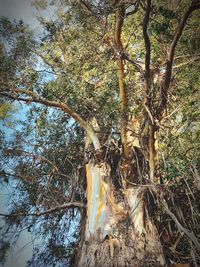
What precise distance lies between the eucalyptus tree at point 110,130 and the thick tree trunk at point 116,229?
0.05 feet

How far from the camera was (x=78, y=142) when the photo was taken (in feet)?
21.7

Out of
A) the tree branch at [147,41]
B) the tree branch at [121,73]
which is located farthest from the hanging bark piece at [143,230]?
the tree branch at [147,41]

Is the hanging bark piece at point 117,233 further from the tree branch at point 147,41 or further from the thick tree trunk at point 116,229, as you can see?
the tree branch at point 147,41

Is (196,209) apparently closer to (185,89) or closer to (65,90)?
(185,89)

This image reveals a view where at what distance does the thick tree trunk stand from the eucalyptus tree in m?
0.02

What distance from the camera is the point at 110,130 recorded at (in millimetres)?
5613

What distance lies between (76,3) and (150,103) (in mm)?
2939

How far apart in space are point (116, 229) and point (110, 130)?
1.94 m

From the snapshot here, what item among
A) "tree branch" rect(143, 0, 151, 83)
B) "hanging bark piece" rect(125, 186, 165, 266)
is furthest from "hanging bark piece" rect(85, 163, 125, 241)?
"tree branch" rect(143, 0, 151, 83)

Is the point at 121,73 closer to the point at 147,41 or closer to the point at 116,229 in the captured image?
the point at 147,41

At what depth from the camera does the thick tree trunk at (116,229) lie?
424 cm

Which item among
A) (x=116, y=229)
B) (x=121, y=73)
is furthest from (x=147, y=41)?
(x=116, y=229)

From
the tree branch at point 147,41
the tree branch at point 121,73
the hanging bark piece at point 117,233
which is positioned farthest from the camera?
the tree branch at point 121,73

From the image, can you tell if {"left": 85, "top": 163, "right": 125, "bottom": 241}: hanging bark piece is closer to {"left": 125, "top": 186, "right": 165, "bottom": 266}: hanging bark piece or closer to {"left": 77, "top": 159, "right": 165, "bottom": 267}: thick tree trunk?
{"left": 77, "top": 159, "right": 165, "bottom": 267}: thick tree trunk
